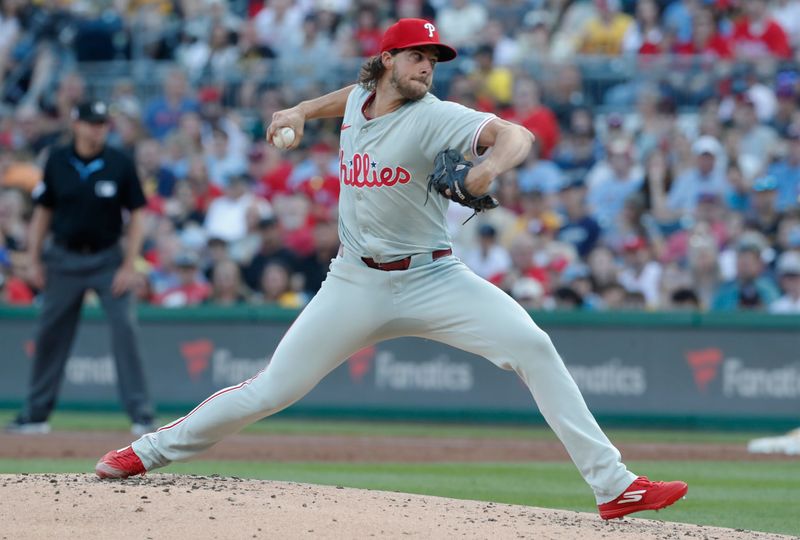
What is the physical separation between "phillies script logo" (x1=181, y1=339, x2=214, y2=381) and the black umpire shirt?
2912 millimetres

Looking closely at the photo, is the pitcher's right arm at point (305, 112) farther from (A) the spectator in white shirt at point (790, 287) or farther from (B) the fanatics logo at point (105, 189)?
(A) the spectator in white shirt at point (790, 287)

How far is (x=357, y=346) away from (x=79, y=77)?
44.9 ft


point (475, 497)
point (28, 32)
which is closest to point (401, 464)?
point (475, 497)

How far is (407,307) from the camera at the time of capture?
19.2 feet

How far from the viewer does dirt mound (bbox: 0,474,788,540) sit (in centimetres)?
532

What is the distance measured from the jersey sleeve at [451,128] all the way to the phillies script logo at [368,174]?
149mm

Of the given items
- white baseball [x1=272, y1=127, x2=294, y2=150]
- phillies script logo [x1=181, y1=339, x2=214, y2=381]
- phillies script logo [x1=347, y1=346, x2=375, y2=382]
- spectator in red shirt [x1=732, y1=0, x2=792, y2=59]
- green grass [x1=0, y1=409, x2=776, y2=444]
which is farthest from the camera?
spectator in red shirt [x1=732, y1=0, x2=792, y2=59]

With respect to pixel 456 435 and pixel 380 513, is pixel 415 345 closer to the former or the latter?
pixel 456 435

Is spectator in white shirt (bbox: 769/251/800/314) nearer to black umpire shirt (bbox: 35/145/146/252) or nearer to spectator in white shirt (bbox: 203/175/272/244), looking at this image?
spectator in white shirt (bbox: 203/175/272/244)

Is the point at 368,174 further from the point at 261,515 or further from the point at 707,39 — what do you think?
the point at 707,39

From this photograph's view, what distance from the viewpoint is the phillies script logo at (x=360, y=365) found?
43.0 feet

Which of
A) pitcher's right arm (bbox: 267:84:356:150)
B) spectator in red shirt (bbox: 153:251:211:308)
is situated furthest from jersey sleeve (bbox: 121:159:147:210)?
pitcher's right arm (bbox: 267:84:356:150)

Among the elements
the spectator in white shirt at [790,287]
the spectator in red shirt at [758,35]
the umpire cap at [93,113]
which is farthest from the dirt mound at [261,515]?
the spectator in red shirt at [758,35]

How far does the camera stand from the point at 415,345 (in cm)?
1308
